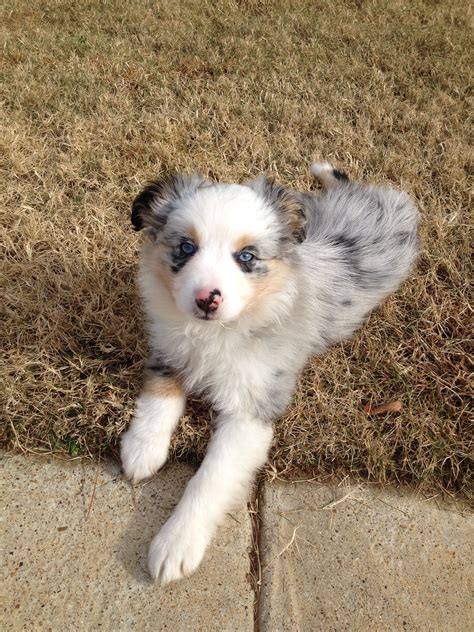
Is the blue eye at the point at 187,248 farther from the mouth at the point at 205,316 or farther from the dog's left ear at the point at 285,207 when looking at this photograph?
the dog's left ear at the point at 285,207

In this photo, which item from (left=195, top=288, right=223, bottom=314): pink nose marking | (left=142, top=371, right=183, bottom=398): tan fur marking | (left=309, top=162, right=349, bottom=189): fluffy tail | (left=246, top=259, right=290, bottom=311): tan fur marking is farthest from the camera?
(left=309, top=162, right=349, bottom=189): fluffy tail

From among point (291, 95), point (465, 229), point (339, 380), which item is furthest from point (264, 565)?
point (291, 95)

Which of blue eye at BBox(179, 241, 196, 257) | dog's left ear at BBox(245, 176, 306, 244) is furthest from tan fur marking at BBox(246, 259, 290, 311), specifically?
blue eye at BBox(179, 241, 196, 257)

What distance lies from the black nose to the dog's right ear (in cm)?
52

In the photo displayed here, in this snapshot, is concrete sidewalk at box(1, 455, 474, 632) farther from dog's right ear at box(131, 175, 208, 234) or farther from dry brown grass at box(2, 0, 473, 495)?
dog's right ear at box(131, 175, 208, 234)

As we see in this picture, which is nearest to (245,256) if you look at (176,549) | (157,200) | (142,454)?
(157,200)

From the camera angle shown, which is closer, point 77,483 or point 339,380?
point 77,483

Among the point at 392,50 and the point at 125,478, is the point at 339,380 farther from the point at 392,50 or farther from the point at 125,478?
the point at 392,50

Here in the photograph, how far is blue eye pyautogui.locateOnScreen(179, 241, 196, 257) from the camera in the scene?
2.15 meters

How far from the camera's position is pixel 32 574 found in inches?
81.0

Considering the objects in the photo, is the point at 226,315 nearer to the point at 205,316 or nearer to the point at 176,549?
the point at 205,316

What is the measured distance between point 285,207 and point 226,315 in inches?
24.3

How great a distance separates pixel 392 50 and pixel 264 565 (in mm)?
5371

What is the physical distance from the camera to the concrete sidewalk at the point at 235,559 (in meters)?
2.03
